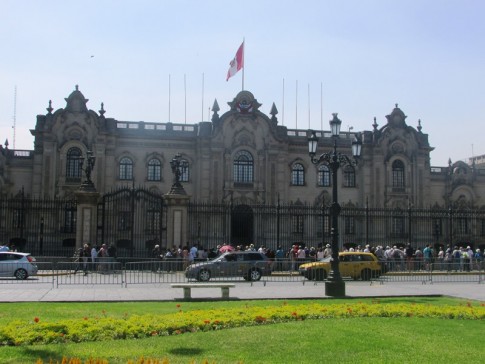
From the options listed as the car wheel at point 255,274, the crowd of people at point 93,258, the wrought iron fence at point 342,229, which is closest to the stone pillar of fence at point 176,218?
the crowd of people at point 93,258

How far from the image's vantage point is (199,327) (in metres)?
12.2

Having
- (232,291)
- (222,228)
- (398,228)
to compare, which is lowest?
(232,291)

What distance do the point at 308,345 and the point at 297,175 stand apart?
41243 millimetres

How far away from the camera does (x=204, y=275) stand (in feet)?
86.4

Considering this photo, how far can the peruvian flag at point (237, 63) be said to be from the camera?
47312 millimetres

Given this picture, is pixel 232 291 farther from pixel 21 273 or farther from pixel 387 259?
pixel 387 259

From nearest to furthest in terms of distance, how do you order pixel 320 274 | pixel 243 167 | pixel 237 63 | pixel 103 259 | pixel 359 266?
pixel 320 274, pixel 103 259, pixel 359 266, pixel 237 63, pixel 243 167

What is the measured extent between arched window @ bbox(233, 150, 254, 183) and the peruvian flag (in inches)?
237

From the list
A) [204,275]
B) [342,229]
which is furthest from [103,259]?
[342,229]

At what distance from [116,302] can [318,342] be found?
8750 mm

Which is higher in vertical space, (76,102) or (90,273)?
(76,102)

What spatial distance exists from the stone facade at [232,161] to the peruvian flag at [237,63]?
84.7 inches

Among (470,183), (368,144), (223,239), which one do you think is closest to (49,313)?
(223,239)

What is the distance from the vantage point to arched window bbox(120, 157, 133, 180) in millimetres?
49156
